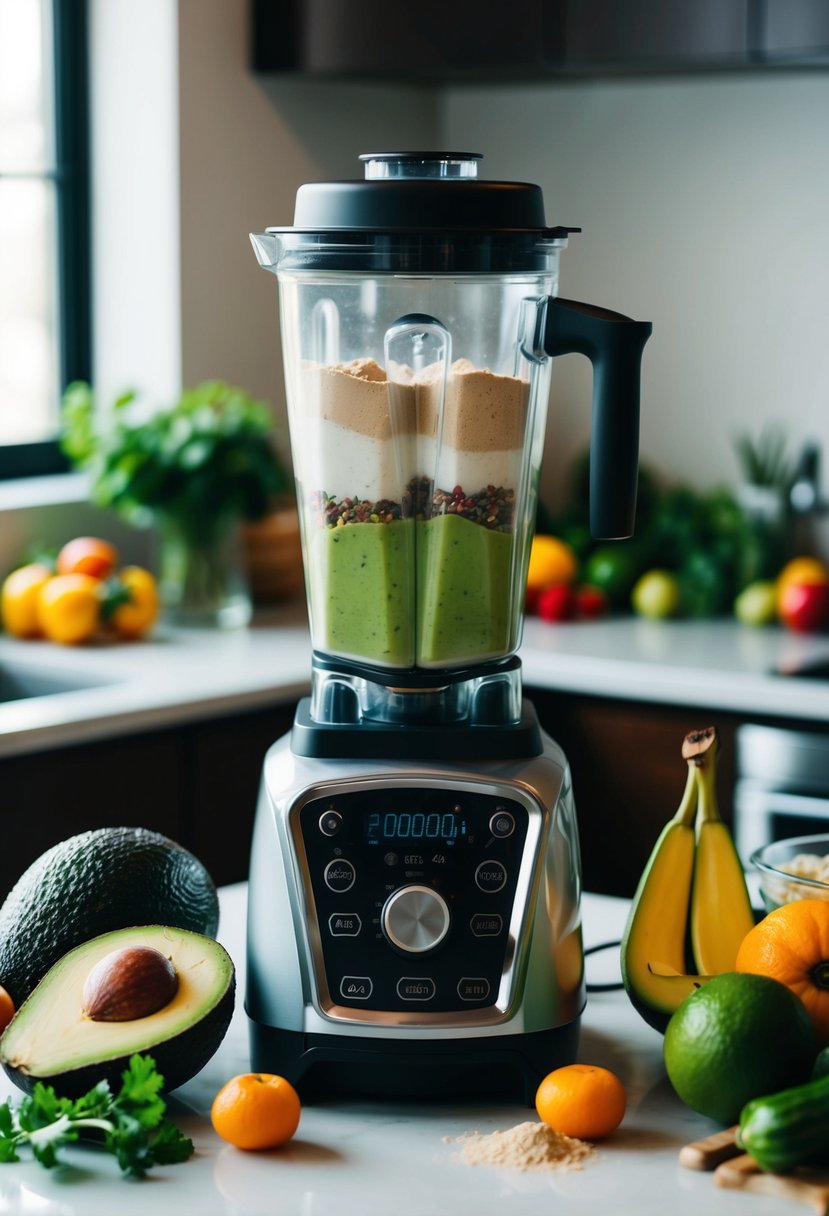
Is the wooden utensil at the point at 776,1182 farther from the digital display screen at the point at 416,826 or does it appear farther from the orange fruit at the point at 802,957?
the digital display screen at the point at 416,826

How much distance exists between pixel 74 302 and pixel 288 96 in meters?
0.55

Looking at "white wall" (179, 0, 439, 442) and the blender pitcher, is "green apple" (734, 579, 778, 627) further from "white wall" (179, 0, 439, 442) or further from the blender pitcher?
the blender pitcher

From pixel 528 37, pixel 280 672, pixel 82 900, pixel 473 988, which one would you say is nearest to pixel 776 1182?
pixel 473 988

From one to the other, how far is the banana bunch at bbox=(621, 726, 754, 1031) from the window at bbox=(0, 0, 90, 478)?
202 centimetres

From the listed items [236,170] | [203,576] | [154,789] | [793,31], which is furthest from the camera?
[236,170]

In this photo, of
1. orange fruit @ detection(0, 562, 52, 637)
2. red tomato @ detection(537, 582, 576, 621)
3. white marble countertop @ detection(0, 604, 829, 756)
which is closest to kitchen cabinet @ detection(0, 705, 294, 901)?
white marble countertop @ detection(0, 604, 829, 756)

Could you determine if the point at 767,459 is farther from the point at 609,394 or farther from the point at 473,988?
the point at 473,988

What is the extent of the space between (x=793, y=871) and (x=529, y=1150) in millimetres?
363

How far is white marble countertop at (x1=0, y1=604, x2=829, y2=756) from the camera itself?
2168 millimetres

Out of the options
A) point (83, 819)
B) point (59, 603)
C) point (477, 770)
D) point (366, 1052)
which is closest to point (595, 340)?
point (477, 770)

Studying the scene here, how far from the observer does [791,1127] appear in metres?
0.90

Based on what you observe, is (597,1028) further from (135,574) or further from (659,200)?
(659,200)

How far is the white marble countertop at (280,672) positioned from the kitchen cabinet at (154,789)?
0.10 feet

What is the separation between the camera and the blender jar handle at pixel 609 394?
1065 millimetres
